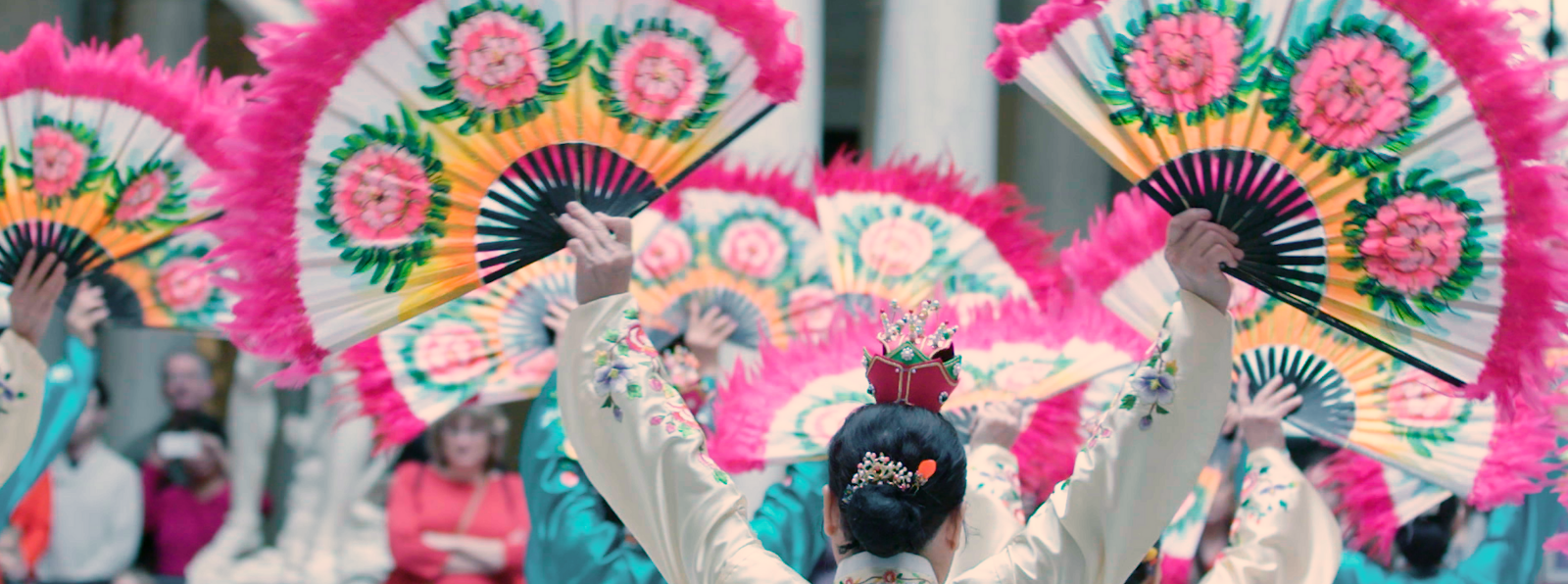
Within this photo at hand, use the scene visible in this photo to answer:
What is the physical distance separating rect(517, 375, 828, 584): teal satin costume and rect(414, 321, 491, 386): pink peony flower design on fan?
339 millimetres

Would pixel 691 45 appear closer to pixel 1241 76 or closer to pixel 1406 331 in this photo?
pixel 1241 76

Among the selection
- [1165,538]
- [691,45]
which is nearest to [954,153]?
[1165,538]

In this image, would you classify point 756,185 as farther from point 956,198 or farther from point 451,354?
point 451,354

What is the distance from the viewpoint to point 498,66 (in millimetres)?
2561

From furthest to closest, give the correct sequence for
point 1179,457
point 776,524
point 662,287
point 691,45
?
1. point 662,287
2. point 776,524
3. point 691,45
4. point 1179,457

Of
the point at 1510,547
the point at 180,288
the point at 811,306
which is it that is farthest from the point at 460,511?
the point at 1510,547

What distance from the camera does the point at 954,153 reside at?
711 cm

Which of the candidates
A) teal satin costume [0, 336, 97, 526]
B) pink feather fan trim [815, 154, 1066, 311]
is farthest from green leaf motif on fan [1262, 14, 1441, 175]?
teal satin costume [0, 336, 97, 526]

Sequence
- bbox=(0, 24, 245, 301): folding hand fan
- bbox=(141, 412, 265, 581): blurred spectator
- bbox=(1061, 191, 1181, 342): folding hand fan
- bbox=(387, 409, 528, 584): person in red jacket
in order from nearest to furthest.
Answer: bbox=(1061, 191, 1181, 342): folding hand fan → bbox=(0, 24, 245, 301): folding hand fan → bbox=(387, 409, 528, 584): person in red jacket → bbox=(141, 412, 265, 581): blurred spectator

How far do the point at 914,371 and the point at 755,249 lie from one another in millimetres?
2174

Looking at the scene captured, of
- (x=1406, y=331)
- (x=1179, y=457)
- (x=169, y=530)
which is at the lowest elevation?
(x=169, y=530)

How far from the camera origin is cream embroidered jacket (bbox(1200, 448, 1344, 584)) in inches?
131

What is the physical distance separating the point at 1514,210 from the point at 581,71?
1512 millimetres

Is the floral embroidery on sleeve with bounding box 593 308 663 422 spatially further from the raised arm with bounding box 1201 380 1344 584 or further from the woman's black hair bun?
the raised arm with bounding box 1201 380 1344 584
